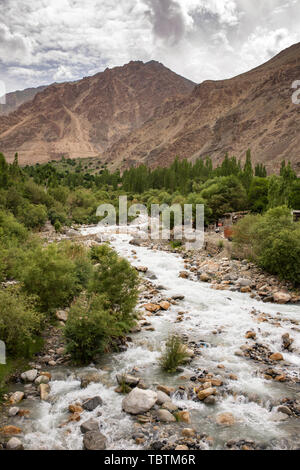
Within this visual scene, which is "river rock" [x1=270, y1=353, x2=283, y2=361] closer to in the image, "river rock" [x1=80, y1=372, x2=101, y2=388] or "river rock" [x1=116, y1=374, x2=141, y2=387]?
"river rock" [x1=116, y1=374, x2=141, y2=387]

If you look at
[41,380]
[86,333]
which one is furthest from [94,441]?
[86,333]

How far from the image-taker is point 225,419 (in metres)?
8.02

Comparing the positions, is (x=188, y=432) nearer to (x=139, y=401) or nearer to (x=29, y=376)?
(x=139, y=401)

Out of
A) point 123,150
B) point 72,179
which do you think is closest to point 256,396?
point 72,179

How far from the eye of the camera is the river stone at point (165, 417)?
7934 mm

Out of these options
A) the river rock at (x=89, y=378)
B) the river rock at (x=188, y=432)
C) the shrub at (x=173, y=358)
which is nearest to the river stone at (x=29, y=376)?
the river rock at (x=89, y=378)

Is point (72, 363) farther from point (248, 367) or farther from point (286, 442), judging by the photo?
point (286, 442)

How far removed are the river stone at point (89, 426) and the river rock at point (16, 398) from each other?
209 cm

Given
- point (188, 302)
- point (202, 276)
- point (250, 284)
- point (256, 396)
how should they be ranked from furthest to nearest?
point (202, 276) → point (250, 284) → point (188, 302) → point (256, 396)

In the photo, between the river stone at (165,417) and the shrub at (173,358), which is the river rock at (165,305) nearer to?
the shrub at (173,358)

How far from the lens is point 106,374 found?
32.8ft

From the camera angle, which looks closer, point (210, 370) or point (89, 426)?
point (89, 426)

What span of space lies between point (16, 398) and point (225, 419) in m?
5.49

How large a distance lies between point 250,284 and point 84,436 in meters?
14.0
